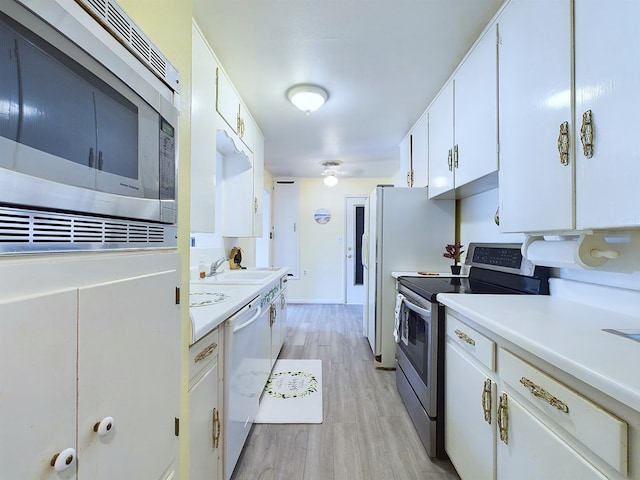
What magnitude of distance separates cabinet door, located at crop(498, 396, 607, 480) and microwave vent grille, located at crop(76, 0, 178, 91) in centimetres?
141

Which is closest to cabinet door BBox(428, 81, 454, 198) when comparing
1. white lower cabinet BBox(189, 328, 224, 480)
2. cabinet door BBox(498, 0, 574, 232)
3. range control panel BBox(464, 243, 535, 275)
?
range control panel BBox(464, 243, 535, 275)

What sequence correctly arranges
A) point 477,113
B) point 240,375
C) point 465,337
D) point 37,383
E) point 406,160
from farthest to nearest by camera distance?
point 406,160 → point 477,113 → point 240,375 → point 465,337 → point 37,383

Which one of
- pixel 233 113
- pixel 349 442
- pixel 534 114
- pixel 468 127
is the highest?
pixel 233 113

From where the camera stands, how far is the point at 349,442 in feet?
5.87

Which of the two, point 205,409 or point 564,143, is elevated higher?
point 564,143

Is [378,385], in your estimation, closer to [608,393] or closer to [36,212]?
[608,393]

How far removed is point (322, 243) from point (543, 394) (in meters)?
4.74

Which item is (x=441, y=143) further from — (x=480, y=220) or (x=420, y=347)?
(x=420, y=347)

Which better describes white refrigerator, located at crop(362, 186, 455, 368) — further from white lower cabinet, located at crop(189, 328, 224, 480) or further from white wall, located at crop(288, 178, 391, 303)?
white wall, located at crop(288, 178, 391, 303)

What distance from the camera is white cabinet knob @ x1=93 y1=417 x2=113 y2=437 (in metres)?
0.55

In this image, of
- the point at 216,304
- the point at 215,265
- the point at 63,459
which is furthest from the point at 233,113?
the point at 63,459

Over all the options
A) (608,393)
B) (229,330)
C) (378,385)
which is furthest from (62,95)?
(378,385)

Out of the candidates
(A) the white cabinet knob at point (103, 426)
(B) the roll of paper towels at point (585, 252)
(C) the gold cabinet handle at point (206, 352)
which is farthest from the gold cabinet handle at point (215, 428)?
(B) the roll of paper towels at point (585, 252)

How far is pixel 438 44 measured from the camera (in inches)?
71.9
